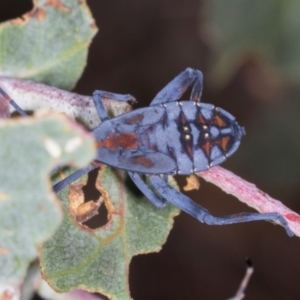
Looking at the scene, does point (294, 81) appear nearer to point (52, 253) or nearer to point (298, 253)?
A: point (298, 253)

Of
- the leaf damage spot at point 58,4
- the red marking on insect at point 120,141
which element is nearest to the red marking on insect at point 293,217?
the red marking on insect at point 120,141

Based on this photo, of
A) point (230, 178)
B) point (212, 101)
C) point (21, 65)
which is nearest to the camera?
point (230, 178)

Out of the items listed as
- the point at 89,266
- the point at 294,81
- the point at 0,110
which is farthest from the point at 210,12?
the point at 89,266

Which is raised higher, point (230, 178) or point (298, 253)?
point (230, 178)

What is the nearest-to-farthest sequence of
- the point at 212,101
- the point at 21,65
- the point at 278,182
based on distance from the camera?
the point at 21,65
the point at 278,182
the point at 212,101

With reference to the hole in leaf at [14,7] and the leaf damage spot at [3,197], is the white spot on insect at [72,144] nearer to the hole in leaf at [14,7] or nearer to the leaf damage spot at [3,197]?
the leaf damage spot at [3,197]

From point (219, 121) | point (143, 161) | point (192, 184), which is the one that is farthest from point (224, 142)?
point (143, 161)

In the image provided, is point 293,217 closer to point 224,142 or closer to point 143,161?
point 224,142
